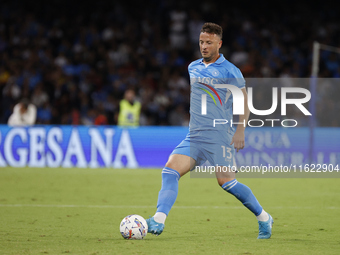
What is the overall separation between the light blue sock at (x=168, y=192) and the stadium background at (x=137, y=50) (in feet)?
36.0

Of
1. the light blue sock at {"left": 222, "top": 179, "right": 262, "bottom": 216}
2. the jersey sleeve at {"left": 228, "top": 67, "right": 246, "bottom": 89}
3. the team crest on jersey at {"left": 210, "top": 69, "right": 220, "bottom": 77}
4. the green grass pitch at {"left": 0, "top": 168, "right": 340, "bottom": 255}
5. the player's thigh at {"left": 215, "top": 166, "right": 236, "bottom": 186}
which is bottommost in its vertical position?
the green grass pitch at {"left": 0, "top": 168, "right": 340, "bottom": 255}

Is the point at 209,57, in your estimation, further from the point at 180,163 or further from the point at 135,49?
the point at 135,49

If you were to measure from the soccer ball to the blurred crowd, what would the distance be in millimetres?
11251

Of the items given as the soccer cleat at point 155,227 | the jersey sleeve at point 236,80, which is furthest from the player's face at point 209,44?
the soccer cleat at point 155,227

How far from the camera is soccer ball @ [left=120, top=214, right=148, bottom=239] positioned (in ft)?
19.0

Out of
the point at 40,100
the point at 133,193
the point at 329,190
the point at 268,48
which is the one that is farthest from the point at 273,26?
the point at 133,193

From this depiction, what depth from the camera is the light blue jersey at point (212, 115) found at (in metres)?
5.94

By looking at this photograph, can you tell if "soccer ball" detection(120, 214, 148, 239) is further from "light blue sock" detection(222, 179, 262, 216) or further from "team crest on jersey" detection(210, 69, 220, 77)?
"team crest on jersey" detection(210, 69, 220, 77)

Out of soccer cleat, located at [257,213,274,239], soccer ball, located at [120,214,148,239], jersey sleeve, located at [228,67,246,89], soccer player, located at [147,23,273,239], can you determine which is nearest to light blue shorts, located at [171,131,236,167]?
soccer player, located at [147,23,273,239]

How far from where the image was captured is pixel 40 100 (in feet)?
59.7

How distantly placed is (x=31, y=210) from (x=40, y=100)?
410 inches

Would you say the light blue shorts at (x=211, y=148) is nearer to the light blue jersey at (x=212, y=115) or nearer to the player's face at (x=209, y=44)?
the light blue jersey at (x=212, y=115)

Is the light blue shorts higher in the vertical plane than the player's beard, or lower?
lower

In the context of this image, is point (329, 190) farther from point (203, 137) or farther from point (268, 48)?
point (268, 48)
